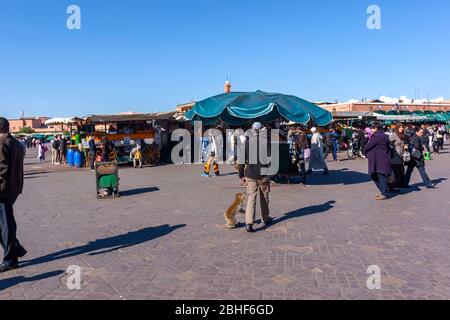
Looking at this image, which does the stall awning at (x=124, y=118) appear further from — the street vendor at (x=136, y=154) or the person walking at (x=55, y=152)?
the person walking at (x=55, y=152)

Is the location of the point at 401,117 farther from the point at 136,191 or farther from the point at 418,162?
the point at 136,191

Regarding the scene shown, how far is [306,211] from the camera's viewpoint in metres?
7.89

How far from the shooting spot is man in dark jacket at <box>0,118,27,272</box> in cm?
482

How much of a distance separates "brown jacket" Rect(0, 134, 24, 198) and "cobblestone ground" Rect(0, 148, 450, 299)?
1.01 m

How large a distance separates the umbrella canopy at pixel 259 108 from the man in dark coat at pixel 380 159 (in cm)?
170

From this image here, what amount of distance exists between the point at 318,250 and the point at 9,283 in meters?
3.87

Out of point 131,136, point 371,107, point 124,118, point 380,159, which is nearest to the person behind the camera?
point 380,159

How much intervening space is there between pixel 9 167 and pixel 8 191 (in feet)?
0.99

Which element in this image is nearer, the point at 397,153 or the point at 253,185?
the point at 253,185

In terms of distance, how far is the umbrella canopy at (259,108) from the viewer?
9781 millimetres

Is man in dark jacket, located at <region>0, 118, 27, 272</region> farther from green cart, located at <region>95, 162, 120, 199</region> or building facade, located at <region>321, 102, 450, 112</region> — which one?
building facade, located at <region>321, 102, 450, 112</region>

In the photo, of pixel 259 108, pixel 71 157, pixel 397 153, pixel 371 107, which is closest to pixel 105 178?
pixel 259 108

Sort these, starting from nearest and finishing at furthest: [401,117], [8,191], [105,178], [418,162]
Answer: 1. [8,191]
2. [105,178]
3. [418,162]
4. [401,117]
